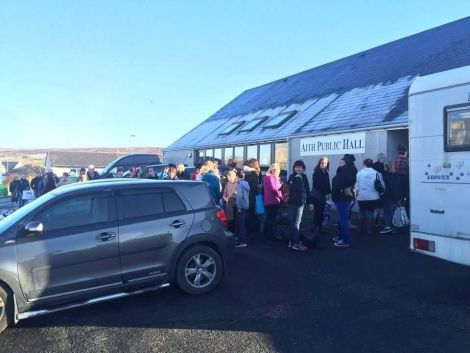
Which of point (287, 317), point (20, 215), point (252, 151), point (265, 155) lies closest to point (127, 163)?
point (252, 151)

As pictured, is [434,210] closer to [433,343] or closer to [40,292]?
[433,343]

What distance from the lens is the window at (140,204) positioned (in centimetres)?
561

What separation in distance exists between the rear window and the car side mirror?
1910mm

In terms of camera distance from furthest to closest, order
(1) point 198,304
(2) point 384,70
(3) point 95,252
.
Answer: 1. (2) point 384,70
2. (1) point 198,304
3. (3) point 95,252

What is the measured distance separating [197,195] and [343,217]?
370cm

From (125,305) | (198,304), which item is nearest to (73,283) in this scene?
(125,305)

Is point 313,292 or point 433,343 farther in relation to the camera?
point 313,292

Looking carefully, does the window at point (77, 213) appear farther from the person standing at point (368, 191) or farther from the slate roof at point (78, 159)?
the slate roof at point (78, 159)

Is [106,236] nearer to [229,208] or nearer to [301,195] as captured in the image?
[301,195]

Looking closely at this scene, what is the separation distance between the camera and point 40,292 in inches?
193

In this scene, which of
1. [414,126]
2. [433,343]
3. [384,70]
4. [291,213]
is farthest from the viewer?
[384,70]

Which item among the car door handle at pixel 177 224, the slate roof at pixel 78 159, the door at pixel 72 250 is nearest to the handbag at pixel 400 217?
the car door handle at pixel 177 224

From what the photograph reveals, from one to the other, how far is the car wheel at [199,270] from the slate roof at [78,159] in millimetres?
87614

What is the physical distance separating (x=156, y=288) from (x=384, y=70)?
46.2 ft
